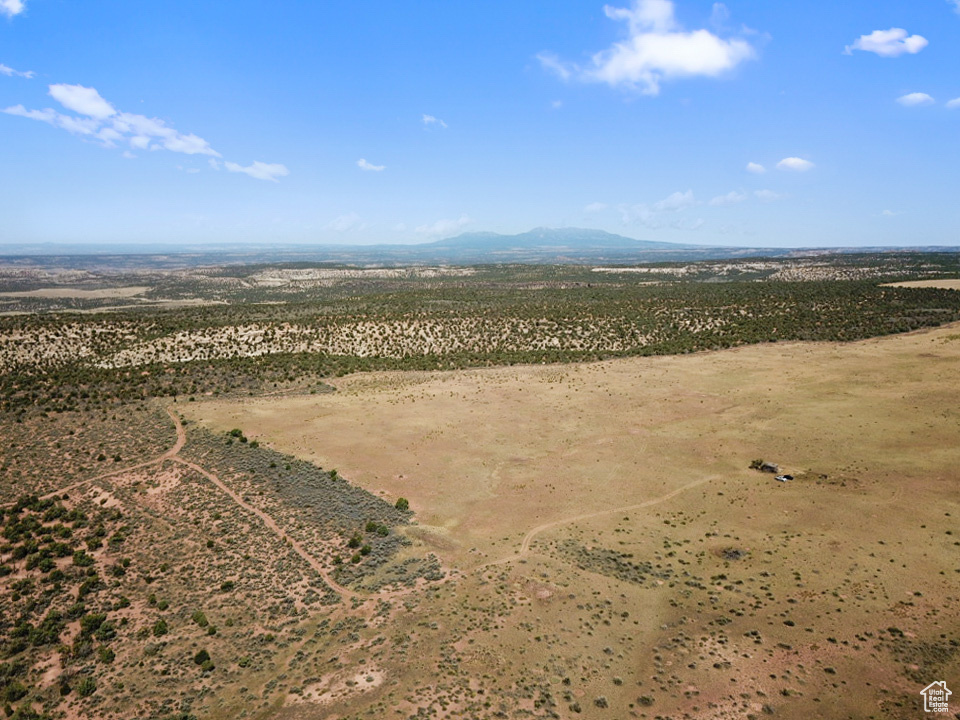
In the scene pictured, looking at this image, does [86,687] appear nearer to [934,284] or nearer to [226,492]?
[226,492]

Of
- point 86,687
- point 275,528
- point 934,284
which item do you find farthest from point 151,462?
point 934,284

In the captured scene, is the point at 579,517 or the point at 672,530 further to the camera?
the point at 579,517

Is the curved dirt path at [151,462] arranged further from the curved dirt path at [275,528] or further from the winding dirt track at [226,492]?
the curved dirt path at [275,528]

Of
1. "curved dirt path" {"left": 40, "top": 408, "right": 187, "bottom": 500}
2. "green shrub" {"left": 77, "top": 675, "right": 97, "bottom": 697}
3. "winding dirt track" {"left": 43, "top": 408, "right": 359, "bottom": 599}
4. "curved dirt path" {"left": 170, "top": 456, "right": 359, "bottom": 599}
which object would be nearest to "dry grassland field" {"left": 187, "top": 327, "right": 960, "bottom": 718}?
"curved dirt path" {"left": 40, "top": 408, "right": 187, "bottom": 500}

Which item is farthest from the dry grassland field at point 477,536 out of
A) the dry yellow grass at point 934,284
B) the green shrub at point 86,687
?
the dry yellow grass at point 934,284

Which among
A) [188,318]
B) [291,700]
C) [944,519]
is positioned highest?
[188,318]

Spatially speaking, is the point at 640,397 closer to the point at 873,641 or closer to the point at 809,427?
the point at 809,427

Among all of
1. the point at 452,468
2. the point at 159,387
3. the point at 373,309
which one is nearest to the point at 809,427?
the point at 452,468

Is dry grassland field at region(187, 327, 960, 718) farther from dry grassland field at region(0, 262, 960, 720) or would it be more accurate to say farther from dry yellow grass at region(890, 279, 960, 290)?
dry yellow grass at region(890, 279, 960, 290)
